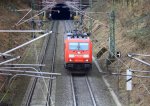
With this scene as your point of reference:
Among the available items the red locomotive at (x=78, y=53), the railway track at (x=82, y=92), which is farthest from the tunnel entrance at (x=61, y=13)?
the railway track at (x=82, y=92)

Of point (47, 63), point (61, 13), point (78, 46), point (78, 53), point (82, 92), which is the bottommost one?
point (82, 92)

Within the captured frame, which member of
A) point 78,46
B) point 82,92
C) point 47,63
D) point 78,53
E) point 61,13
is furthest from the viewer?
point 61,13

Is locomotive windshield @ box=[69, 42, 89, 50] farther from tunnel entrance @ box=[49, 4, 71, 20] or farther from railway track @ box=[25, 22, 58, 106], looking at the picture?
tunnel entrance @ box=[49, 4, 71, 20]

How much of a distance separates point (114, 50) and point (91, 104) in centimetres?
1185

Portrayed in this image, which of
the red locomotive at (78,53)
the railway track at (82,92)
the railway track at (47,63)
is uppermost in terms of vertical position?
the red locomotive at (78,53)

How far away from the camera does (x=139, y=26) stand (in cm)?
4669

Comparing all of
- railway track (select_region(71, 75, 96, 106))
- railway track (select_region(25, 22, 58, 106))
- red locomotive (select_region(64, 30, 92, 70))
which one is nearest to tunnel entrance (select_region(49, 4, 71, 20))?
railway track (select_region(25, 22, 58, 106))

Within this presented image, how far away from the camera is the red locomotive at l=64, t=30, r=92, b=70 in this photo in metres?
41.4

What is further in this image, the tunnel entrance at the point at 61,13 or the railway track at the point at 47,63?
the tunnel entrance at the point at 61,13

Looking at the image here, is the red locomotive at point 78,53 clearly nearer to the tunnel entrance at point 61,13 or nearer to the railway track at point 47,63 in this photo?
the railway track at point 47,63

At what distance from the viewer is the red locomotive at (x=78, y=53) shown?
41.4 metres

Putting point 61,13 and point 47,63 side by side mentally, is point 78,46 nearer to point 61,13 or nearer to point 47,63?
point 47,63

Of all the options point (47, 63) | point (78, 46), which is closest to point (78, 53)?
point (78, 46)

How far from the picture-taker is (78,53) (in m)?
41.6
